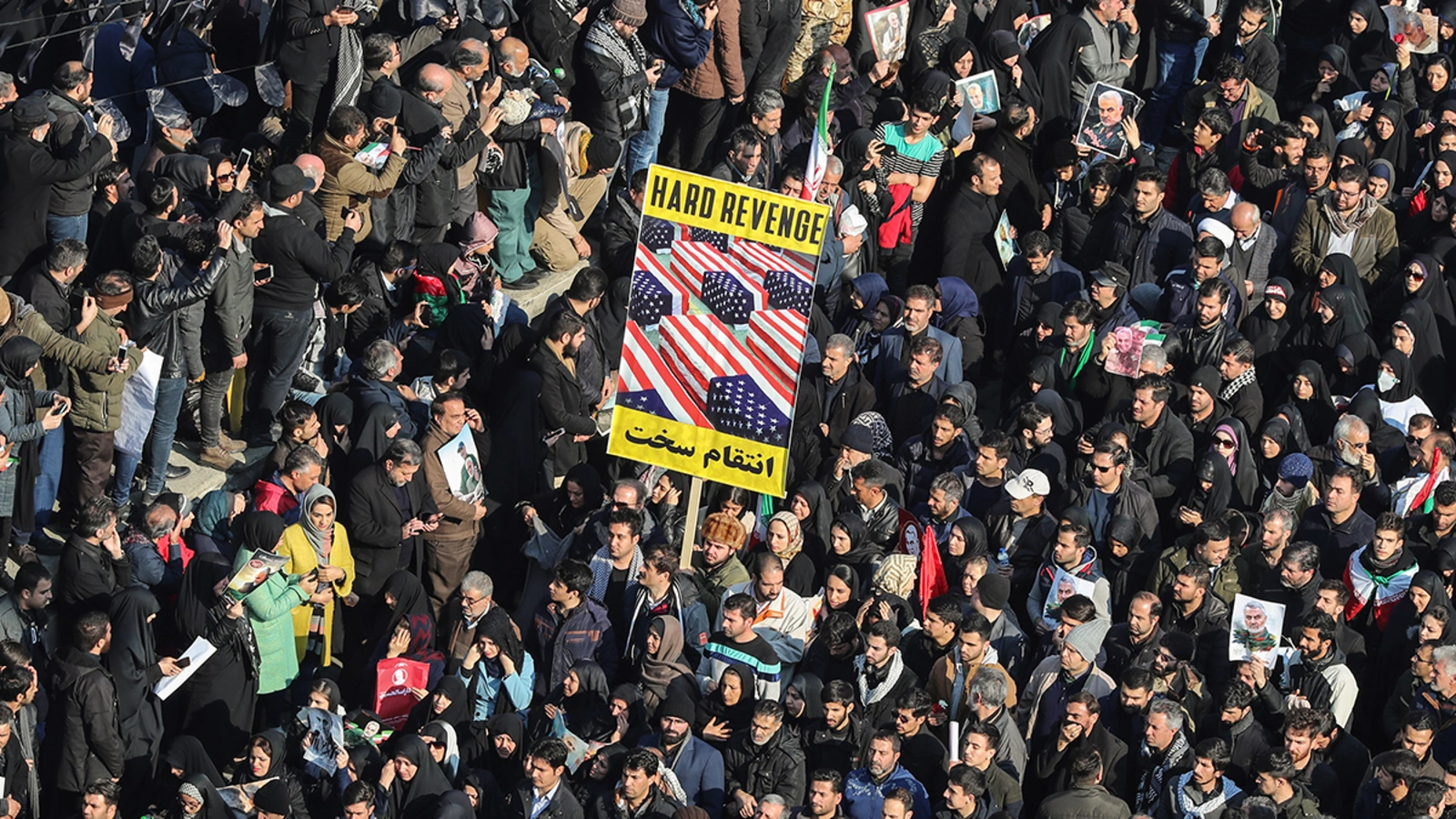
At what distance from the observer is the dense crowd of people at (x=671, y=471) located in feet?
40.8

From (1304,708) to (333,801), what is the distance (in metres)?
4.78

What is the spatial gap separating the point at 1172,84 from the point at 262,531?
938 cm

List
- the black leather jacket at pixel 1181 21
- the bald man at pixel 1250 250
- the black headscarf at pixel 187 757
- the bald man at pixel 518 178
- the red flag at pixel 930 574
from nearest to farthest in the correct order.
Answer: the black headscarf at pixel 187 757, the red flag at pixel 930 574, the bald man at pixel 518 178, the bald man at pixel 1250 250, the black leather jacket at pixel 1181 21

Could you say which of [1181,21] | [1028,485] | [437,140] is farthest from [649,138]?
[1181,21]

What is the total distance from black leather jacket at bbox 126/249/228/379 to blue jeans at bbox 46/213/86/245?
26.2 inches

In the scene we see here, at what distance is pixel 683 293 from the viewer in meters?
13.2

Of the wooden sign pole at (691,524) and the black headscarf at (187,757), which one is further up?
the wooden sign pole at (691,524)

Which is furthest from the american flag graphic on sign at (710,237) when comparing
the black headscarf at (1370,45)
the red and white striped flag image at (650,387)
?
the black headscarf at (1370,45)

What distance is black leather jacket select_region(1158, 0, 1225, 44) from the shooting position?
1933cm

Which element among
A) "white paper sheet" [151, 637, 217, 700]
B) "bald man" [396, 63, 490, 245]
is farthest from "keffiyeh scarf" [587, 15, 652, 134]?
"white paper sheet" [151, 637, 217, 700]

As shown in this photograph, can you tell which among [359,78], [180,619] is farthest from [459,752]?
[359,78]

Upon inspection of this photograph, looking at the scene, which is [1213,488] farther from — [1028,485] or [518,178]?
[518,178]

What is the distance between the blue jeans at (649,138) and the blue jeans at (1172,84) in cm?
428

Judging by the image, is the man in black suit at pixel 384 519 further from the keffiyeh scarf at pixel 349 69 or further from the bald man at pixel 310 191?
the keffiyeh scarf at pixel 349 69
